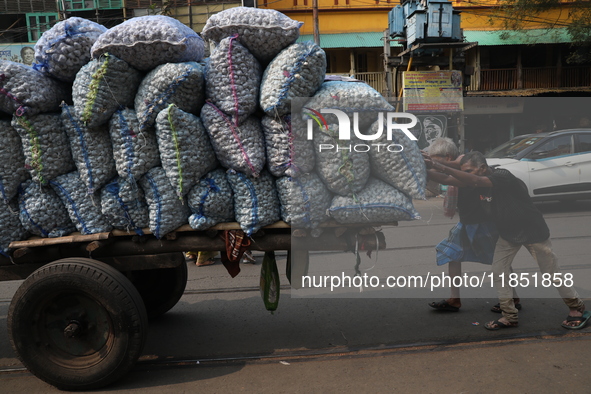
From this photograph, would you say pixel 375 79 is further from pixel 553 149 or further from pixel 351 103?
pixel 351 103

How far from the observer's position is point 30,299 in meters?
3.16

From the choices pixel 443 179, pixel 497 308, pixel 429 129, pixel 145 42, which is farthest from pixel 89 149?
pixel 497 308

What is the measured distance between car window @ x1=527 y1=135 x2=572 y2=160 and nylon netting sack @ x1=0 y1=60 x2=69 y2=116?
3274 millimetres

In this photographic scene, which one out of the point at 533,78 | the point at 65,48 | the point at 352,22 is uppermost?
the point at 352,22

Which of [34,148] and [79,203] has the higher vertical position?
[34,148]

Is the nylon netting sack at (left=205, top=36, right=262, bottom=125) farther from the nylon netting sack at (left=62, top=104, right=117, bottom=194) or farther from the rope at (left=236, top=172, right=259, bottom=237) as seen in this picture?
the nylon netting sack at (left=62, top=104, right=117, bottom=194)

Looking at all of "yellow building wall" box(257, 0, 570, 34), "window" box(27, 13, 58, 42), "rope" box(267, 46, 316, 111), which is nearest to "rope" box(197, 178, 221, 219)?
"rope" box(267, 46, 316, 111)

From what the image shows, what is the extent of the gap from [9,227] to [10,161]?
439mm

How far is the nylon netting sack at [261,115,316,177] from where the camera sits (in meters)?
3.14

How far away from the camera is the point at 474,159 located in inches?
132

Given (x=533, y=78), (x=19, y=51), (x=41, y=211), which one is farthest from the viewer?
(x=533, y=78)

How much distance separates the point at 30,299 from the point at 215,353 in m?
1.40

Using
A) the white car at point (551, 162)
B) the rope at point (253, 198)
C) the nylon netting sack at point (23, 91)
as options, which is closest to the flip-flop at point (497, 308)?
the white car at point (551, 162)

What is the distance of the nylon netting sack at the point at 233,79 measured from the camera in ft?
10.1
